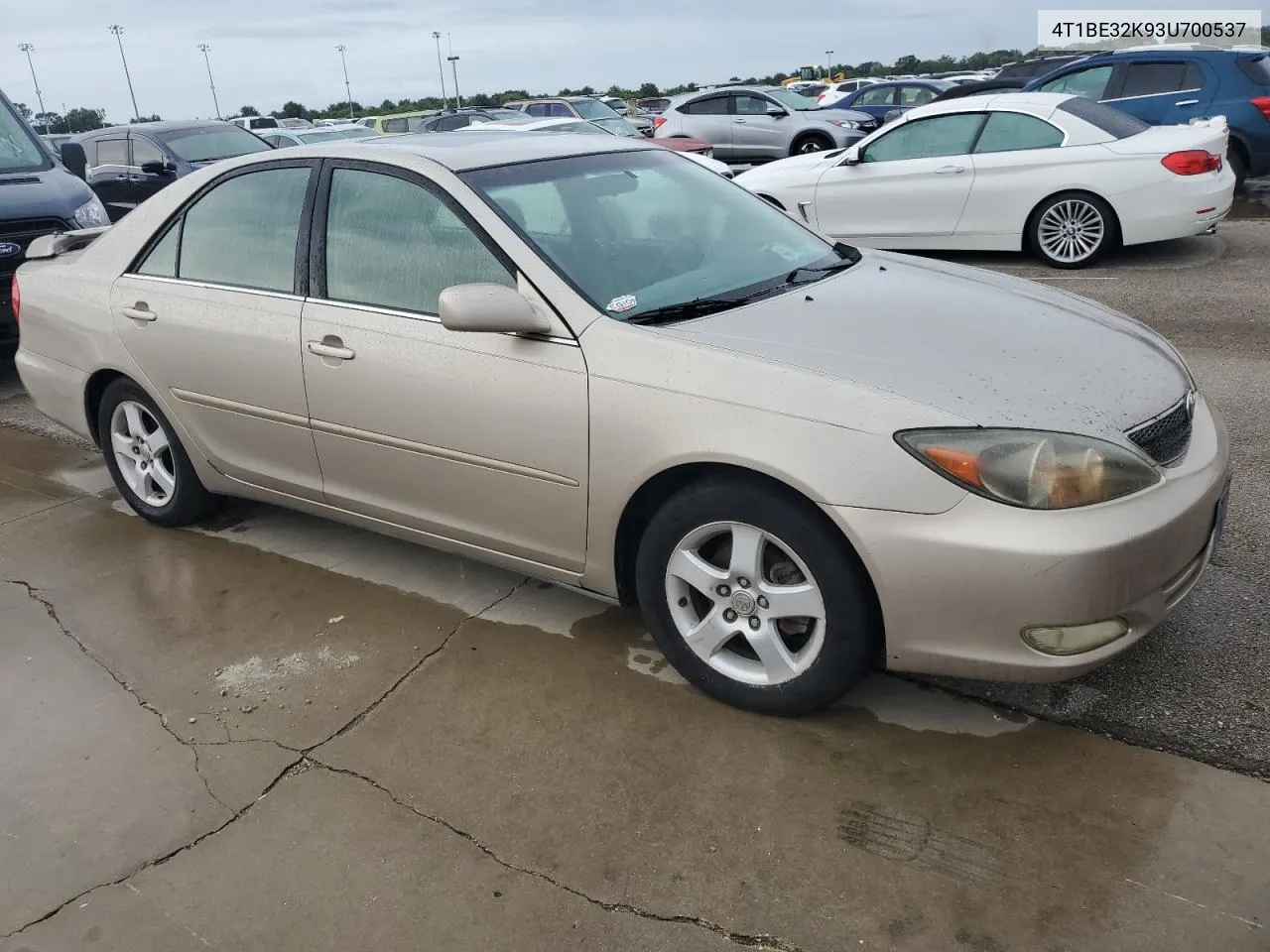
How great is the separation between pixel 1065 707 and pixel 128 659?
2984 millimetres

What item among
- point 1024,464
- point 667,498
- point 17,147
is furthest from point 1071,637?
point 17,147

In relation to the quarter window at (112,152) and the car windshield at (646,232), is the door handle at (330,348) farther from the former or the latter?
the quarter window at (112,152)

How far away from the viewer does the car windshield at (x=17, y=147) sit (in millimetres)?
7984

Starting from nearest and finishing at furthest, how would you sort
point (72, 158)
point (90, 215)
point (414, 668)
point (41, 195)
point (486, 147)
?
point (414, 668), point (486, 147), point (41, 195), point (90, 215), point (72, 158)

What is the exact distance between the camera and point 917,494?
2.59m

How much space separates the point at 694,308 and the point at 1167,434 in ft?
4.46

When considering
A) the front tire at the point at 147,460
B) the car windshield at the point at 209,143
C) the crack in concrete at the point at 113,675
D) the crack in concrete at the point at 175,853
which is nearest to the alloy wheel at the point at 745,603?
the crack in concrete at the point at 175,853

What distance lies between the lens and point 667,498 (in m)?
3.05

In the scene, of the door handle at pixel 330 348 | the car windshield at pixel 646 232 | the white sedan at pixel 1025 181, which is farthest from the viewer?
the white sedan at pixel 1025 181

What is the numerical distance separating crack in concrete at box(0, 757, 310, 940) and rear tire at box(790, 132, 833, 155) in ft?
54.4

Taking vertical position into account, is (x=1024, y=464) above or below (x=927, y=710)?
above

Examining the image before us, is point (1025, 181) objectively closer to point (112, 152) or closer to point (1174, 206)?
point (1174, 206)

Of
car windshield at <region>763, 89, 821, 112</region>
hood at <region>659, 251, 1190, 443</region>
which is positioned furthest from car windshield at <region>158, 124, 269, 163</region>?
hood at <region>659, 251, 1190, 443</region>

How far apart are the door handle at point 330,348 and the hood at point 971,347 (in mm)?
1169
